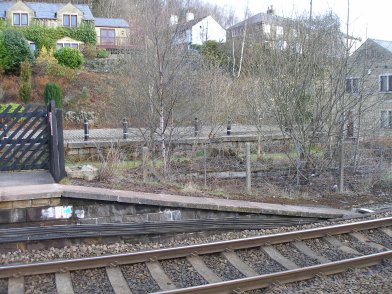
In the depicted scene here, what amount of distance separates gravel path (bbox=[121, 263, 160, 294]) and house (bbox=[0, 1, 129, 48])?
4006 cm

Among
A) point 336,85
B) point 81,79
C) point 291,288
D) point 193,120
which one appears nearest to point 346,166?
point 336,85

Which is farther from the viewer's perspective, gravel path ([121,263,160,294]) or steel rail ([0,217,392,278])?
steel rail ([0,217,392,278])

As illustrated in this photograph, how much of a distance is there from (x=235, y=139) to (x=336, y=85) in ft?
29.2

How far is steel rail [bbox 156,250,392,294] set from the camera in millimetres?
5574

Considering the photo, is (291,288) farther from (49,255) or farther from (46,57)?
Answer: (46,57)

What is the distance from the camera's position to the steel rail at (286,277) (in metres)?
5.57

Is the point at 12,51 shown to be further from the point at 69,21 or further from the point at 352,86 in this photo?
the point at 352,86

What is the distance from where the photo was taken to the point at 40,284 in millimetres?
5992

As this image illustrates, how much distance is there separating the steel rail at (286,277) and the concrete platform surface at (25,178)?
4.95 metres

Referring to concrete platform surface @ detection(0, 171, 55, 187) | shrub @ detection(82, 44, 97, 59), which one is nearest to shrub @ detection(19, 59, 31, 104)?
shrub @ detection(82, 44, 97, 59)

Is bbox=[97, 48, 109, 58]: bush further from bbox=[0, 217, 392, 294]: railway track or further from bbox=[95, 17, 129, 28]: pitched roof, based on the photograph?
bbox=[0, 217, 392, 294]: railway track

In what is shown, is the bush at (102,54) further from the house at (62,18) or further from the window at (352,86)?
the window at (352,86)

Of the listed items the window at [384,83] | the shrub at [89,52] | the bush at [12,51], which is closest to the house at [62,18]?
the shrub at [89,52]

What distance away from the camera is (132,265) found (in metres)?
6.65
